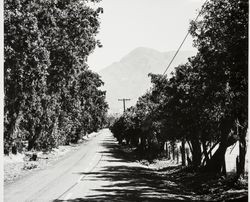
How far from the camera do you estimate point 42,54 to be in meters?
18.2

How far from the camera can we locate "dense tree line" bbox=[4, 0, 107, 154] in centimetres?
1633

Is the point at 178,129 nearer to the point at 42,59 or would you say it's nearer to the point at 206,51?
the point at 42,59

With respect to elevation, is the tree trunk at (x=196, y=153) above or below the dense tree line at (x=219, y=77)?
below

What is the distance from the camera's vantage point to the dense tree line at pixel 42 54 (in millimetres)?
16328

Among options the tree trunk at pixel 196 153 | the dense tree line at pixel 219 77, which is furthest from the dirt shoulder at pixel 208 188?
the tree trunk at pixel 196 153

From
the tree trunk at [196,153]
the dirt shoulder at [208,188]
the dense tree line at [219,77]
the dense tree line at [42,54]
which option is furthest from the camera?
the tree trunk at [196,153]

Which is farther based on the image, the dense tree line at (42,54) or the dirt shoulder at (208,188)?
the dense tree line at (42,54)

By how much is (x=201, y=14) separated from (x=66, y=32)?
13.4m

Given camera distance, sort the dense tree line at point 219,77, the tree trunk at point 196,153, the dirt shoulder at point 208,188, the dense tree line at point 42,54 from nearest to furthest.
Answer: the dense tree line at point 219,77 → the dirt shoulder at point 208,188 → the dense tree line at point 42,54 → the tree trunk at point 196,153

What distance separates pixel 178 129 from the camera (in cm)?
2448

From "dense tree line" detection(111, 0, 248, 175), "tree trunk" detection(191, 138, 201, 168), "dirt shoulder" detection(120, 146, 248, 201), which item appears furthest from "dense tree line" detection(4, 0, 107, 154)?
"tree trunk" detection(191, 138, 201, 168)

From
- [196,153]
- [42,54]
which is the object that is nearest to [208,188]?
[196,153]

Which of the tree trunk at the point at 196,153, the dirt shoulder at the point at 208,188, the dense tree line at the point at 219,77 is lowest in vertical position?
the dirt shoulder at the point at 208,188

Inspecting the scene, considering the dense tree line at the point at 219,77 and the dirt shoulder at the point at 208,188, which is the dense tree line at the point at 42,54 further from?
the dirt shoulder at the point at 208,188
